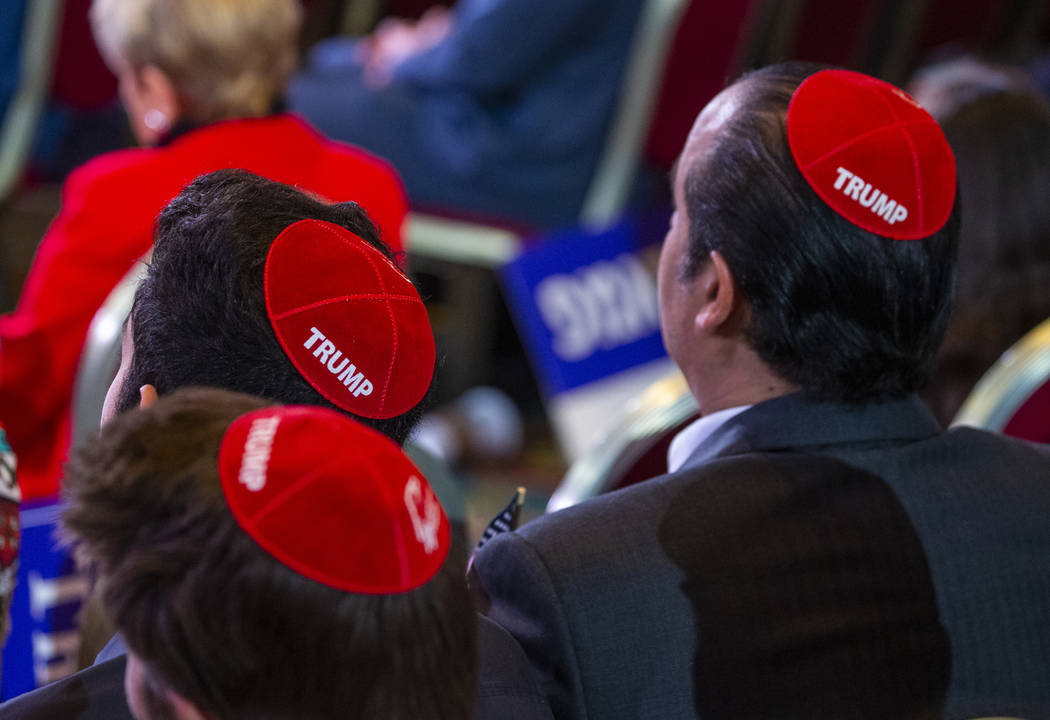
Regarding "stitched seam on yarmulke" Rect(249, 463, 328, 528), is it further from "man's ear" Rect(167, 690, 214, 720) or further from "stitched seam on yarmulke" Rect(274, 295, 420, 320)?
"stitched seam on yarmulke" Rect(274, 295, 420, 320)

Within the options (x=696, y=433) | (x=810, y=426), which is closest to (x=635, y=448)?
(x=696, y=433)

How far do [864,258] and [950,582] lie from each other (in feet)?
0.91

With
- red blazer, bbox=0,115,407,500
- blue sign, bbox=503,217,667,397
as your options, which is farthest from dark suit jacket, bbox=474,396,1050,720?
blue sign, bbox=503,217,667,397

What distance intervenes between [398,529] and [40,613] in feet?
2.57

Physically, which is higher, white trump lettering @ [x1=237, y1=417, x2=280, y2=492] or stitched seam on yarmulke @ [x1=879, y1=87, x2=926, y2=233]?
white trump lettering @ [x1=237, y1=417, x2=280, y2=492]

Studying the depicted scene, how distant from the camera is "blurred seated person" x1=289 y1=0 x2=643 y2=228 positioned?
117 inches

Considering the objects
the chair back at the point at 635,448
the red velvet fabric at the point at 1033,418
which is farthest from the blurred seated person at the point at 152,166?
the red velvet fabric at the point at 1033,418

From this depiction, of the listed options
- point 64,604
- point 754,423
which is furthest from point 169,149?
point 754,423

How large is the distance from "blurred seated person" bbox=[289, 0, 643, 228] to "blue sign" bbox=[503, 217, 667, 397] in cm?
55

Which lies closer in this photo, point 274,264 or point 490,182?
point 274,264

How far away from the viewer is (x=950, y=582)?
1.08 m

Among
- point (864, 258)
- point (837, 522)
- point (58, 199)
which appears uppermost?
point (864, 258)

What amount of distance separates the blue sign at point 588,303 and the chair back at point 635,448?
946 millimetres

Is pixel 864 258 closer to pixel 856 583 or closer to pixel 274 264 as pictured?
pixel 856 583
